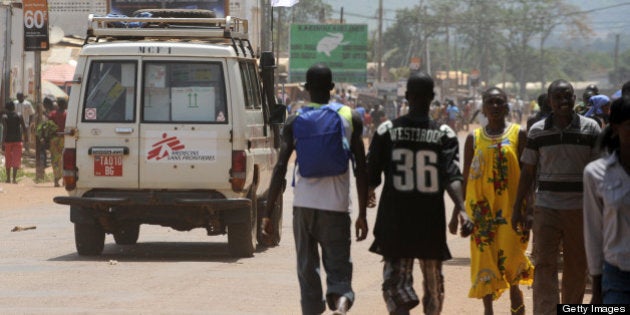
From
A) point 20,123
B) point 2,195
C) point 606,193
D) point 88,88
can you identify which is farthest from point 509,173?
point 20,123

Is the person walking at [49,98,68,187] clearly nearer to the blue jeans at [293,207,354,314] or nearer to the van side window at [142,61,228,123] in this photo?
the van side window at [142,61,228,123]

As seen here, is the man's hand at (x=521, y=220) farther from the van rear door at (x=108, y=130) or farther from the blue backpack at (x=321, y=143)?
the van rear door at (x=108, y=130)

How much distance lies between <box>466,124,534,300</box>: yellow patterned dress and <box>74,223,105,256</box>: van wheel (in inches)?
232

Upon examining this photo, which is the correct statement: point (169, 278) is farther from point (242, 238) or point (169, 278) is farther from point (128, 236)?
point (128, 236)

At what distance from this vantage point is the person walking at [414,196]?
768cm

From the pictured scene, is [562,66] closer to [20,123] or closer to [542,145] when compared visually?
[20,123]

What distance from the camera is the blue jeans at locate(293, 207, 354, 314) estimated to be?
8.29 metres

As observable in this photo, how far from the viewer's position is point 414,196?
7.67 metres

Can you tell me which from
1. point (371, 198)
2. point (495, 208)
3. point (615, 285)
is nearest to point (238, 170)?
point (495, 208)

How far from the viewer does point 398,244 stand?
7.70m

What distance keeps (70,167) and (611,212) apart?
8700 mm

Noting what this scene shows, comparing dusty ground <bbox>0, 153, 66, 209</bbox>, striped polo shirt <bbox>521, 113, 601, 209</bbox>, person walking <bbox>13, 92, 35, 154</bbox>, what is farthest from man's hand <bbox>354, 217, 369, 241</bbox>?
person walking <bbox>13, 92, 35, 154</bbox>

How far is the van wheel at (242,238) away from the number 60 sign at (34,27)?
15.6 meters

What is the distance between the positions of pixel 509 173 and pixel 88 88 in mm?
5876
